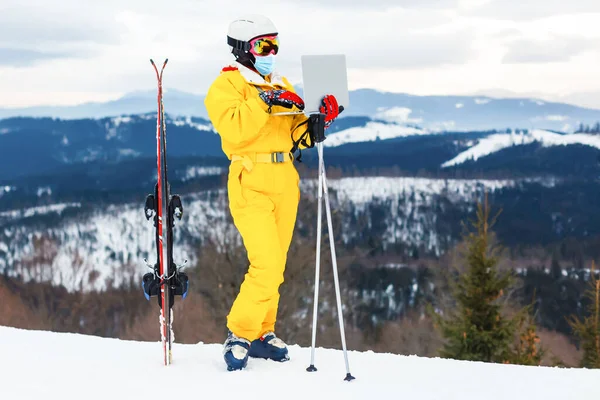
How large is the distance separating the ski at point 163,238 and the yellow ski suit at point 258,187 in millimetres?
418

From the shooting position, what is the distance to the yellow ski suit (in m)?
4.79

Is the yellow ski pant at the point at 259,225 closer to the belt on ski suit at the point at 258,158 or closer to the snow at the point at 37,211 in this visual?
the belt on ski suit at the point at 258,158

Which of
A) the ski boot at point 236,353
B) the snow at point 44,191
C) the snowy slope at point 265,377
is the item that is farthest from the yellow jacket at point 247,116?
the snow at point 44,191

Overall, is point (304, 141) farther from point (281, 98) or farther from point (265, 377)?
point (265, 377)

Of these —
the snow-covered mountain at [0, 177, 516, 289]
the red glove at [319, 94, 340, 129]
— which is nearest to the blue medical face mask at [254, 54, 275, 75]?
the red glove at [319, 94, 340, 129]

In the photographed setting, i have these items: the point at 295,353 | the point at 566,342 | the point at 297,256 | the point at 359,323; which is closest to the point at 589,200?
the point at 566,342

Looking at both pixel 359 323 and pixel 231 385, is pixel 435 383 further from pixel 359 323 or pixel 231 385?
pixel 359 323

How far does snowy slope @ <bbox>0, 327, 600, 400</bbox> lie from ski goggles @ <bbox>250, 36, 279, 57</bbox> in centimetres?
212

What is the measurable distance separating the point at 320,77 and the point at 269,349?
1.96 meters

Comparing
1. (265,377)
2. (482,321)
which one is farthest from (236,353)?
(482,321)

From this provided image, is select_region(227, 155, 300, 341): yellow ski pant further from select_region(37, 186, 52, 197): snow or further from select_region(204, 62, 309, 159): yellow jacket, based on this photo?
select_region(37, 186, 52, 197): snow

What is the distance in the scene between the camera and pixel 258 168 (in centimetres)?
486

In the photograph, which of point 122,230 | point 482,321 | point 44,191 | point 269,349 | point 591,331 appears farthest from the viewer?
point 44,191

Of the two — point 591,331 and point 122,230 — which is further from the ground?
point 591,331
